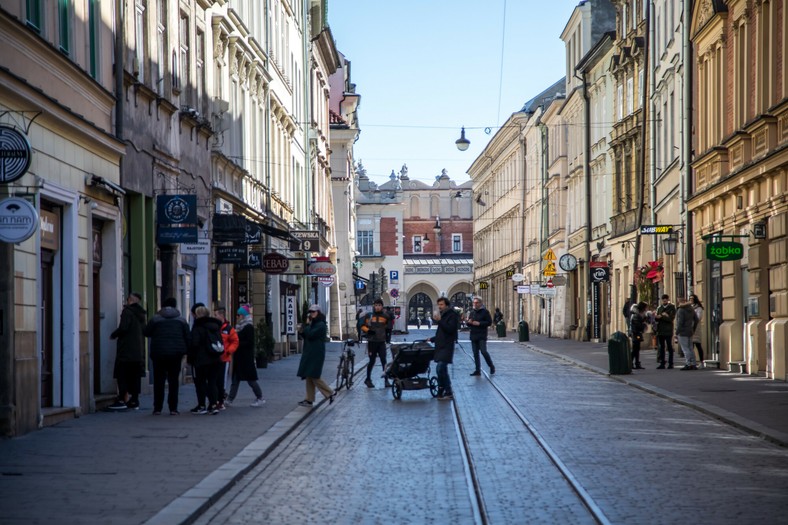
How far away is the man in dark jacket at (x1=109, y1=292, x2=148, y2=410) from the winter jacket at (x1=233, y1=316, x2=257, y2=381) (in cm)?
161

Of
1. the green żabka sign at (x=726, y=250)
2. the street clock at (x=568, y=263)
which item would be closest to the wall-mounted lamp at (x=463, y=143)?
the street clock at (x=568, y=263)

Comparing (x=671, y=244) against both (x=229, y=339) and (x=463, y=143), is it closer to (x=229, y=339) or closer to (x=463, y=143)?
(x=229, y=339)

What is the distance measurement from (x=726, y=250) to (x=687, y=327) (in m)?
3.73

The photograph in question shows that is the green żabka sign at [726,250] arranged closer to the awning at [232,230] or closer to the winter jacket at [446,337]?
the winter jacket at [446,337]

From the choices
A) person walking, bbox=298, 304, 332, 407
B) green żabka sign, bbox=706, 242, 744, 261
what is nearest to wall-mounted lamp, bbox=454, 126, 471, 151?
green żabka sign, bbox=706, 242, 744, 261

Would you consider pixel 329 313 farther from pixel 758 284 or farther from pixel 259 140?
pixel 758 284

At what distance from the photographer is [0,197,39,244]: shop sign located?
1347 cm

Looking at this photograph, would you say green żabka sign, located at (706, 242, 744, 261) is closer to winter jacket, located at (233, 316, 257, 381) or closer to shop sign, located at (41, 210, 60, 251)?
winter jacket, located at (233, 316, 257, 381)

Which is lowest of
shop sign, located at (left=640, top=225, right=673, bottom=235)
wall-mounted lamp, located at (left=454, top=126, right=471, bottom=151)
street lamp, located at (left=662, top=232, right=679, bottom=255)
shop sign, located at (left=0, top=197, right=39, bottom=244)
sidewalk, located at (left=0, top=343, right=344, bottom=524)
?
sidewalk, located at (left=0, top=343, right=344, bottom=524)

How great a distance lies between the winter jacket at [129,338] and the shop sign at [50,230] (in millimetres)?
2180

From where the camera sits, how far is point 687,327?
30.6 m

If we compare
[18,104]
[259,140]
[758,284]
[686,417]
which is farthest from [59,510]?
[259,140]

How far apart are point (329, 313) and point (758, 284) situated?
1589 inches

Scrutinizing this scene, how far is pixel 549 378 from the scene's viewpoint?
2959 centimetres
